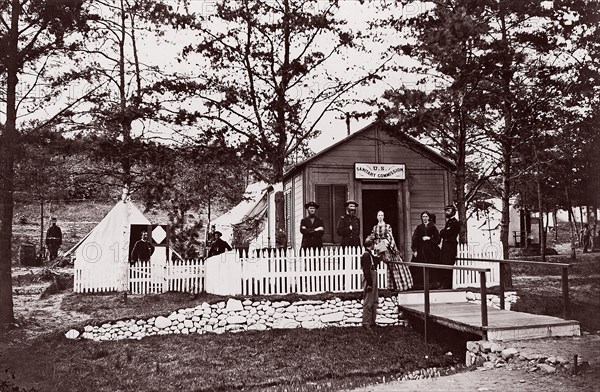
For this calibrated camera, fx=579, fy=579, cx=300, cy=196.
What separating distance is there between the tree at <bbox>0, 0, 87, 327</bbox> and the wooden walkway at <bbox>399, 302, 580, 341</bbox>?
818 centimetres

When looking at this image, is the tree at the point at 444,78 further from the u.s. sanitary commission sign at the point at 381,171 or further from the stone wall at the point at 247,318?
the stone wall at the point at 247,318

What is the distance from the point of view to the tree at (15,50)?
10.9 m

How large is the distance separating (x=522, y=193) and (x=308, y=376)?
68.8 ft

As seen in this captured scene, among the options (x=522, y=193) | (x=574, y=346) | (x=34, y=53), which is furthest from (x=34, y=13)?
(x=522, y=193)

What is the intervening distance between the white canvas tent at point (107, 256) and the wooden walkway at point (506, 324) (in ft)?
26.6

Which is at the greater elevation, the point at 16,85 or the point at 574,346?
the point at 16,85

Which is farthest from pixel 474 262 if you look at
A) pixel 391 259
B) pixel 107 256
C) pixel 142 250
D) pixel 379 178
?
pixel 107 256

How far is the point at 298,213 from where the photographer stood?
15773 millimetres

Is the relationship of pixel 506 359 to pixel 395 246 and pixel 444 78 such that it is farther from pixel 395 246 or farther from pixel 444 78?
pixel 444 78

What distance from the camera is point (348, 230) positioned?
13.0 m

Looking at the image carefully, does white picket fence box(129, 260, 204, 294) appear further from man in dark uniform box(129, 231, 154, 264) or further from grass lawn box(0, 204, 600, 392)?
grass lawn box(0, 204, 600, 392)

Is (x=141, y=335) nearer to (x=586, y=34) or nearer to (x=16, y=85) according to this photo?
(x=16, y=85)

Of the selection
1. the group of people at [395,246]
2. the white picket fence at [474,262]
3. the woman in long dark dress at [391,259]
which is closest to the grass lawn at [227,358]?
the woman in long dark dress at [391,259]

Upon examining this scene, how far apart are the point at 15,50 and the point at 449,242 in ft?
31.9
